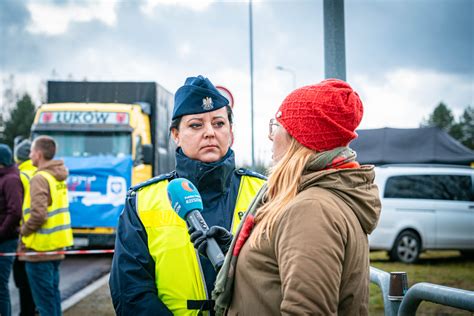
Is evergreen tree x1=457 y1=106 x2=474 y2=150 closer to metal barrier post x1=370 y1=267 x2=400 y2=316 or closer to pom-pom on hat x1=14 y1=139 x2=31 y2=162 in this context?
pom-pom on hat x1=14 y1=139 x2=31 y2=162

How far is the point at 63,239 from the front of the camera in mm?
5953

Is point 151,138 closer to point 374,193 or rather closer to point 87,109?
point 87,109

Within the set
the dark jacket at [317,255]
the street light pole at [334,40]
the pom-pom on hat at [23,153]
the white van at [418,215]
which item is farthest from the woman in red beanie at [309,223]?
the white van at [418,215]

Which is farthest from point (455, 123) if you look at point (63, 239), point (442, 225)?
point (63, 239)

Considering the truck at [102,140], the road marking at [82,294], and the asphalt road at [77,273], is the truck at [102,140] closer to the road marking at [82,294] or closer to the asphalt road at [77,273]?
the asphalt road at [77,273]

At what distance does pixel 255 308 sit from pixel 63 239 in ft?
14.5

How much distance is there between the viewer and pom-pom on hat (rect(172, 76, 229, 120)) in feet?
9.33

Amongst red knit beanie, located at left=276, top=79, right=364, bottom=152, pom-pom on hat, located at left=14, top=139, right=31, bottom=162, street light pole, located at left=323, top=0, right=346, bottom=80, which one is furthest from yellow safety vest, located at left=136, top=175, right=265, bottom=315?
pom-pom on hat, located at left=14, top=139, right=31, bottom=162

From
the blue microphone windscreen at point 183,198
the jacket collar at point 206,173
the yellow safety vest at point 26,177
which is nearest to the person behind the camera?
the blue microphone windscreen at point 183,198

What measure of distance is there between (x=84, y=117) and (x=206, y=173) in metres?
10.5

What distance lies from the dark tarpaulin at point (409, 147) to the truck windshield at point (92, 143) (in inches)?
395

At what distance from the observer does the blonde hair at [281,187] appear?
1935mm

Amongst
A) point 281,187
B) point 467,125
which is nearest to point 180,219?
point 281,187

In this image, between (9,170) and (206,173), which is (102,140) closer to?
(9,170)
